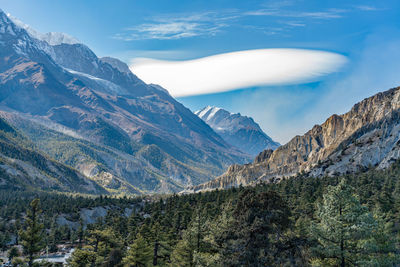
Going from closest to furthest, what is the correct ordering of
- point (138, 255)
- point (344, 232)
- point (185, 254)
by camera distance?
point (344, 232)
point (185, 254)
point (138, 255)

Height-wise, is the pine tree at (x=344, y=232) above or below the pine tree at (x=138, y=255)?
above

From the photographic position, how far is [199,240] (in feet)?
215

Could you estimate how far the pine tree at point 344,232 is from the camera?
4238 cm

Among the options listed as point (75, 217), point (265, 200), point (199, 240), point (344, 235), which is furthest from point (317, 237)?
point (75, 217)

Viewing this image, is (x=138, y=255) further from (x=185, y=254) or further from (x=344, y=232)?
(x=344, y=232)

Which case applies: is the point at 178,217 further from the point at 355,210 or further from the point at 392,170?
the point at 392,170

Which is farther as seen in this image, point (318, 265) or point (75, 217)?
point (75, 217)

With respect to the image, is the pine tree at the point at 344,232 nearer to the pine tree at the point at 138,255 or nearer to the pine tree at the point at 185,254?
the pine tree at the point at 185,254

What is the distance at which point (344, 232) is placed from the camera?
42594 mm

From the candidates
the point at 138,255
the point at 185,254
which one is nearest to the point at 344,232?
the point at 185,254

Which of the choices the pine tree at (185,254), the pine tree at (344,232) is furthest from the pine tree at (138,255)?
the pine tree at (344,232)

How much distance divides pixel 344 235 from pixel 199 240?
2976cm

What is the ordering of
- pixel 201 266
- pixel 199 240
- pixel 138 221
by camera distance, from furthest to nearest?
1. pixel 138 221
2. pixel 199 240
3. pixel 201 266

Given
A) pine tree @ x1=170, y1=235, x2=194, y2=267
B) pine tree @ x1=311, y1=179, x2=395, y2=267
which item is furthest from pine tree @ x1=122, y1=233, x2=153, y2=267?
pine tree @ x1=311, y1=179, x2=395, y2=267
